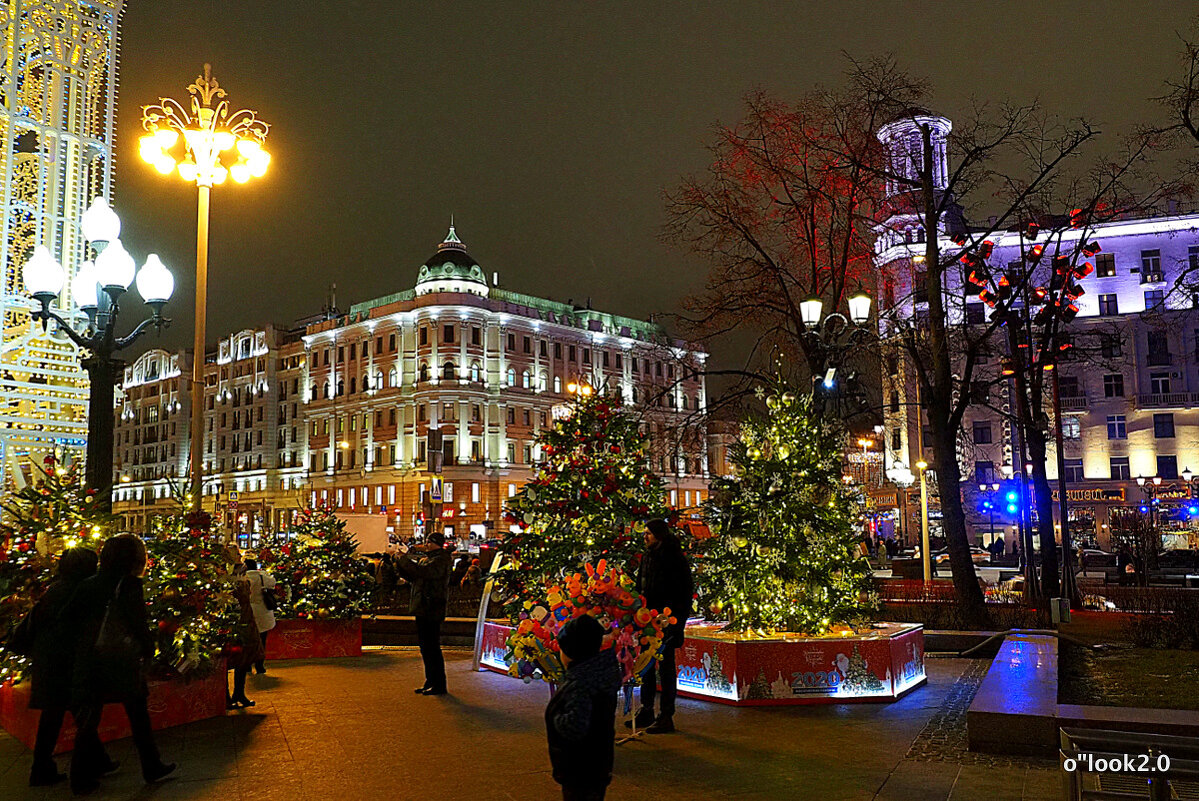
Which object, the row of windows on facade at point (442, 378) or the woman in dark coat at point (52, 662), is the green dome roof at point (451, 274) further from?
the woman in dark coat at point (52, 662)

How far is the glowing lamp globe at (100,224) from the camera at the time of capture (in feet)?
36.3

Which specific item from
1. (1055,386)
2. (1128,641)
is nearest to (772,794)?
(1128,641)

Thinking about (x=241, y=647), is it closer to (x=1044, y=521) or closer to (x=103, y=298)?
(x=103, y=298)

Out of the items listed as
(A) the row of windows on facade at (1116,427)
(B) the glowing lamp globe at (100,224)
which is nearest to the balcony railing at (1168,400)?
(A) the row of windows on facade at (1116,427)

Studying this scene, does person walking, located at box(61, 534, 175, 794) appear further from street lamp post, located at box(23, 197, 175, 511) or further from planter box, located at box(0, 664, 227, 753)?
street lamp post, located at box(23, 197, 175, 511)

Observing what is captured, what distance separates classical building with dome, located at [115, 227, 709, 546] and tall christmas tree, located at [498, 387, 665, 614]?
54.2 metres

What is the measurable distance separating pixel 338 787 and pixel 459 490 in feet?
221

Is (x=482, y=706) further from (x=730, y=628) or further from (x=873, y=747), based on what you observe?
(x=873, y=747)

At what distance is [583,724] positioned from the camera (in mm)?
4922

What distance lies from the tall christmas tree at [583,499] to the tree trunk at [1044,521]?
12.2 meters

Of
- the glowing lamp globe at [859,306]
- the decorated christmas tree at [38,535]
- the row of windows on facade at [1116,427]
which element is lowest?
the decorated christmas tree at [38,535]

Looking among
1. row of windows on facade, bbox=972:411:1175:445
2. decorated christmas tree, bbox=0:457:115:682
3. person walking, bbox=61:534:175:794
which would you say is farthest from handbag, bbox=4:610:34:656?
row of windows on facade, bbox=972:411:1175:445

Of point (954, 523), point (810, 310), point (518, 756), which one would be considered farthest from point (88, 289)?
point (954, 523)

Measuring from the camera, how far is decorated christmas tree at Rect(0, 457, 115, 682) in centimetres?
904
